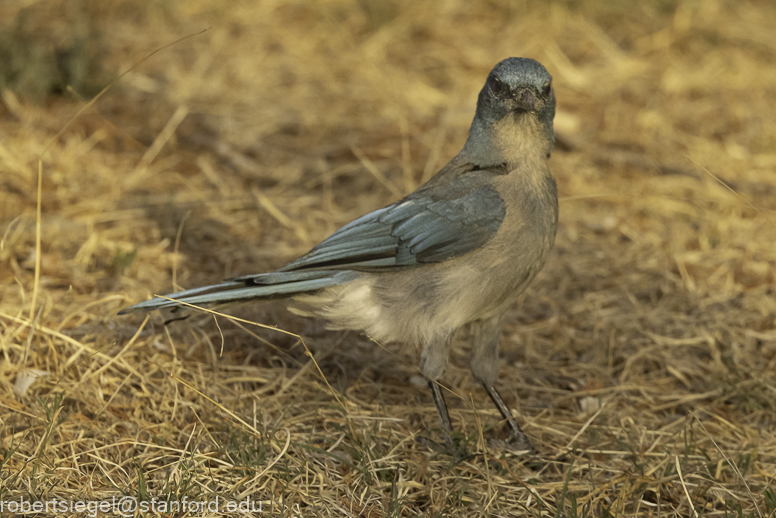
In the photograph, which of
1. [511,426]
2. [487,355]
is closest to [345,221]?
[487,355]

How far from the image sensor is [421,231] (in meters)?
3.45

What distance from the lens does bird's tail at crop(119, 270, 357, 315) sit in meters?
3.38

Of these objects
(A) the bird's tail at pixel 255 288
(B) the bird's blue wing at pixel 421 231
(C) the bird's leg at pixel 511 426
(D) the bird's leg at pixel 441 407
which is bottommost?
(C) the bird's leg at pixel 511 426

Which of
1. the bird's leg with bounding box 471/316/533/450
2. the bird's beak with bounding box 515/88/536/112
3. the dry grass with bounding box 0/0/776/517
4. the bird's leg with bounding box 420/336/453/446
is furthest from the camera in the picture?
the bird's leg with bounding box 471/316/533/450

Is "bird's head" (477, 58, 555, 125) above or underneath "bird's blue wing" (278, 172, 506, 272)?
above

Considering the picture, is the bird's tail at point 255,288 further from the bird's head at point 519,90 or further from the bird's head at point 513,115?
the bird's head at point 519,90

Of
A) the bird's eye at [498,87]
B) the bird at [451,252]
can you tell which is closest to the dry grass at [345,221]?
the bird at [451,252]

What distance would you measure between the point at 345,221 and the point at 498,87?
7.39ft

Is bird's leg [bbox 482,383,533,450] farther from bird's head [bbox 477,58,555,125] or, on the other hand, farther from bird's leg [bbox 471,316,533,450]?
bird's head [bbox 477,58,555,125]

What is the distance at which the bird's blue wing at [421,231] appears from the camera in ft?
11.1

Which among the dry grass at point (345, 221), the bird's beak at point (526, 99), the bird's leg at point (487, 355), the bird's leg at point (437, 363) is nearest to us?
the dry grass at point (345, 221)

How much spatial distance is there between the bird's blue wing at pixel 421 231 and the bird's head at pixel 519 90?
34 cm

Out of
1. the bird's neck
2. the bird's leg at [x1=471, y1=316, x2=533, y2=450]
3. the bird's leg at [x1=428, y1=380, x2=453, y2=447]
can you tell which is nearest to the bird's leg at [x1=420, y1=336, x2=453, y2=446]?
the bird's leg at [x1=428, y1=380, x2=453, y2=447]

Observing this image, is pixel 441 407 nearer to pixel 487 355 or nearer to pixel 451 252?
pixel 487 355
